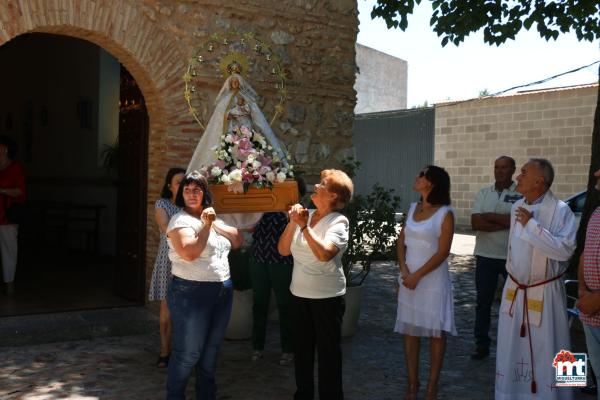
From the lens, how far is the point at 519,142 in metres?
18.6

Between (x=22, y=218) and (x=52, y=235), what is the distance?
0.83 metres

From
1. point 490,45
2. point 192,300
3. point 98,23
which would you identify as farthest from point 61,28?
point 490,45

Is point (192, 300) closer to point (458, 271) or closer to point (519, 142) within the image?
point (458, 271)

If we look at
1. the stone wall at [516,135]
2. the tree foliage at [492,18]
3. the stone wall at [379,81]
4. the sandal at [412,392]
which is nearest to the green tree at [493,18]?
the tree foliage at [492,18]

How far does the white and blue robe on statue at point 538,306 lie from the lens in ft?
15.1

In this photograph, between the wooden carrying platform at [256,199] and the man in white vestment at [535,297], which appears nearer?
the man in white vestment at [535,297]

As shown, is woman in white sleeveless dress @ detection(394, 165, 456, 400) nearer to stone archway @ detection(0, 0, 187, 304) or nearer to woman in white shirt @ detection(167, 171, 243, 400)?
woman in white shirt @ detection(167, 171, 243, 400)

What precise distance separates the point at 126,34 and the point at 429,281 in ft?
12.4

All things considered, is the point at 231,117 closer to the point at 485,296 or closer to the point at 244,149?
the point at 244,149

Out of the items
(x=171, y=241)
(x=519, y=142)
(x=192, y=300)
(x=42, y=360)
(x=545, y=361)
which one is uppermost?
(x=519, y=142)

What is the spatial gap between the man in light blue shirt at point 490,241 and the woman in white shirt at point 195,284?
2.74m

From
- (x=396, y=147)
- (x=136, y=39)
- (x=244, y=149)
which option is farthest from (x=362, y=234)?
(x=396, y=147)

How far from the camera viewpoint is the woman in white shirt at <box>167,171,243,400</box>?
425 centimetres

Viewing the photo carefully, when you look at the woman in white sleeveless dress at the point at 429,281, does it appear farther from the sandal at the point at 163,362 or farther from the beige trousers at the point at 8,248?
the beige trousers at the point at 8,248
